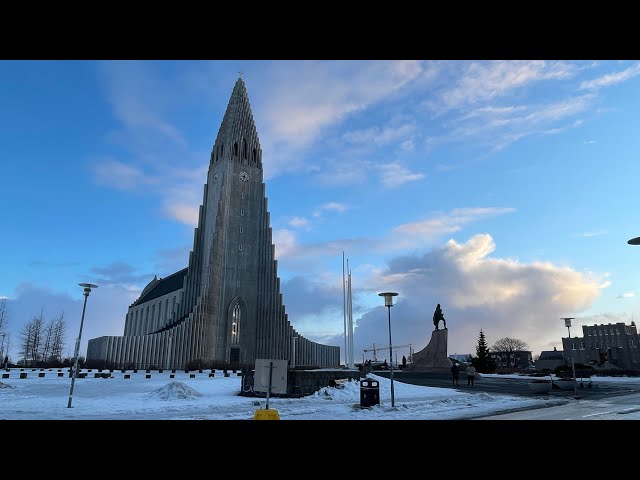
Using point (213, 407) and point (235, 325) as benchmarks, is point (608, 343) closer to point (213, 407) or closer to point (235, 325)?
point (235, 325)

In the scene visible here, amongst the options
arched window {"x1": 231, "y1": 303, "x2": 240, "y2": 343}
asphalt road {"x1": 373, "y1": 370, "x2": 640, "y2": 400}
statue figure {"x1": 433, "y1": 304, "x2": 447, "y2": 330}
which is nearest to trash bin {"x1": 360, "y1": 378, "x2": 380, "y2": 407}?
asphalt road {"x1": 373, "y1": 370, "x2": 640, "y2": 400}

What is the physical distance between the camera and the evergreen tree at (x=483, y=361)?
7191 centimetres

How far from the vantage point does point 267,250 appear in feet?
A: 241

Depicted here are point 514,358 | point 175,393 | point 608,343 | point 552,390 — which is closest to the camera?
point 175,393

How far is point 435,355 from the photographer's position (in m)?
61.3

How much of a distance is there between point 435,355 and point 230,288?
33.5 metres

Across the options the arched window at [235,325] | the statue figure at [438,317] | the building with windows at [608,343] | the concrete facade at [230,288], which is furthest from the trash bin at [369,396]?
the building with windows at [608,343]

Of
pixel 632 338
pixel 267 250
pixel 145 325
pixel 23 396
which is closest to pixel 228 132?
pixel 267 250

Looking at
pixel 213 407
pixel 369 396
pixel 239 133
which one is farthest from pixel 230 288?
pixel 369 396

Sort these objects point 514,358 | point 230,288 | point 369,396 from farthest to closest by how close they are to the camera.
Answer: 1. point 514,358
2. point 230,288
3. point 369,396

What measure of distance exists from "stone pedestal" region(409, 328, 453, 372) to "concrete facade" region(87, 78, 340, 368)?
22.3m
